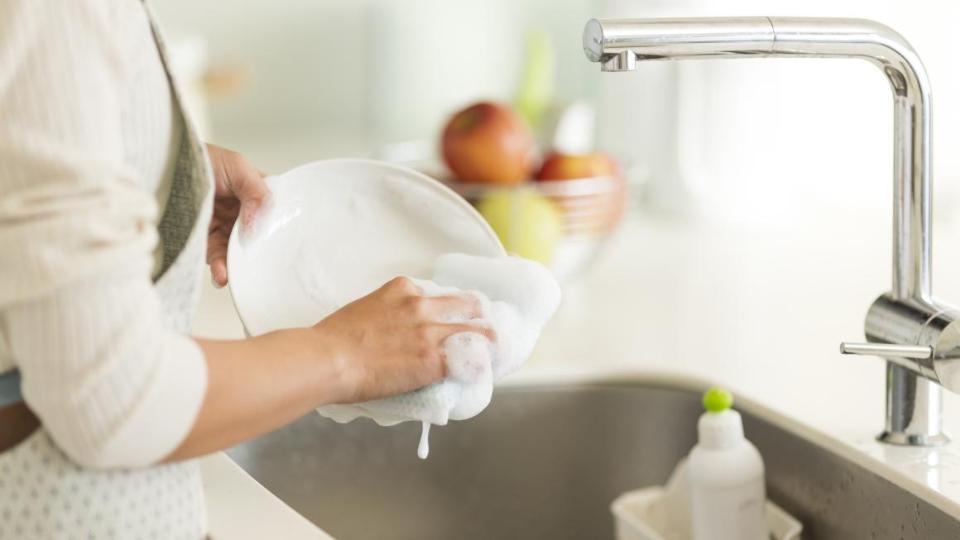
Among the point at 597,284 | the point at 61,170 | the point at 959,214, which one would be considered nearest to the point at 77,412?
the point at 61,170

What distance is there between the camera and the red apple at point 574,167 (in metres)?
1.38

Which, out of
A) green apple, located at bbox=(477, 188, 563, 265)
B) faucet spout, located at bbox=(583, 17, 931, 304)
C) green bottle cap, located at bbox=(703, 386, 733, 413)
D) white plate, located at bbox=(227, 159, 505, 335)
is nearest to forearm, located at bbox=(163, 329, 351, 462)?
white plate, located at bbox=(227, 159, 505, 335)

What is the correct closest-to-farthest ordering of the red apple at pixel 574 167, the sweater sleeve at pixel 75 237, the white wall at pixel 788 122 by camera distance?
1. the sweater sleeve at pixel 75 237
2. the red apple at pixel 574 167
3. the white wall at pixel 788 122

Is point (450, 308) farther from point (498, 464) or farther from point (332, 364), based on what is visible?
point (498, 464)

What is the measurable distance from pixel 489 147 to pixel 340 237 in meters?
0.58

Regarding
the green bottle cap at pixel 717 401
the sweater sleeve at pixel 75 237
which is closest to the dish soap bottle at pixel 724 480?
the green bottle cap at pixel 717 401

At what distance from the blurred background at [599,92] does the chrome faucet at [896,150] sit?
2.21 ft

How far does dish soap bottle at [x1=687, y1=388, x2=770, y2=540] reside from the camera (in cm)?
88

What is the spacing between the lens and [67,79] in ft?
1.59

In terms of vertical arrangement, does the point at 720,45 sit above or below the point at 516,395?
above

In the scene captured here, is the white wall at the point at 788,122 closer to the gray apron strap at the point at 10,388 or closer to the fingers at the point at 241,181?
the fingers at the point at 241,181

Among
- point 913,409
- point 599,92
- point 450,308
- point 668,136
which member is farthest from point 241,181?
point 599,92

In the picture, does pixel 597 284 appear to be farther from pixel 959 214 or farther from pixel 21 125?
pixel 21 125

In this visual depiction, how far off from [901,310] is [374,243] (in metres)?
0.37
